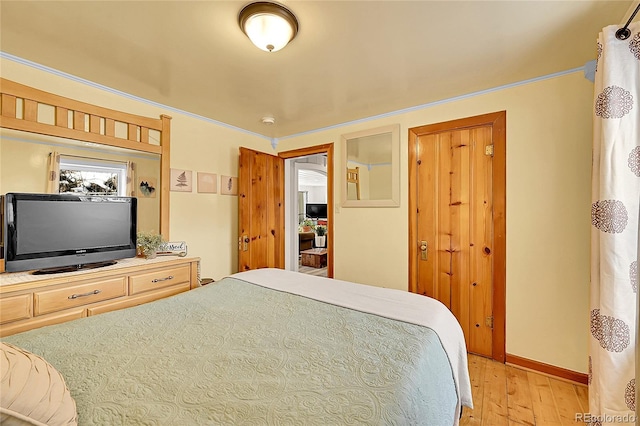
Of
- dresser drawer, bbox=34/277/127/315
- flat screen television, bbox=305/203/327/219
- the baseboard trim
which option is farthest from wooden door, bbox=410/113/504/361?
flat screen television, bbox=305/203/327/219

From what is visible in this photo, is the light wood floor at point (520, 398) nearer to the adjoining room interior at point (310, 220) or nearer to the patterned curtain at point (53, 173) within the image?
the adjoining room interior at point (310, 220)

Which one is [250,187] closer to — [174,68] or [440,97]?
[174,68]

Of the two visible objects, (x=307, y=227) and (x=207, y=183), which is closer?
(x=207, y=183)

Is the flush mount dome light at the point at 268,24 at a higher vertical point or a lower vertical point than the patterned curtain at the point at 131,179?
higher

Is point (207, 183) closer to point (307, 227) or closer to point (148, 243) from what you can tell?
point (148, 243)

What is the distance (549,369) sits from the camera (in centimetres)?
215

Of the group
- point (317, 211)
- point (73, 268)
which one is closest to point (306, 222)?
point (317, 211)

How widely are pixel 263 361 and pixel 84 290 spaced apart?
173 cm

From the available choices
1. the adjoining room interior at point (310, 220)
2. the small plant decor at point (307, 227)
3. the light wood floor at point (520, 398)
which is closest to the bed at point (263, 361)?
the light wood floor at point (520, 398)

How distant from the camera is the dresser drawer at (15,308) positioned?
62.1 inches

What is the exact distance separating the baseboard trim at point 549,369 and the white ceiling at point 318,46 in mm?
2369

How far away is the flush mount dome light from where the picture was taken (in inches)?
55.7

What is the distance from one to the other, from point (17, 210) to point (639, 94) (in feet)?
12.6

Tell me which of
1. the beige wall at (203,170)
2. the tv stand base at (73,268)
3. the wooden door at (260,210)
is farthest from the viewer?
the wooden door at (260,210)
